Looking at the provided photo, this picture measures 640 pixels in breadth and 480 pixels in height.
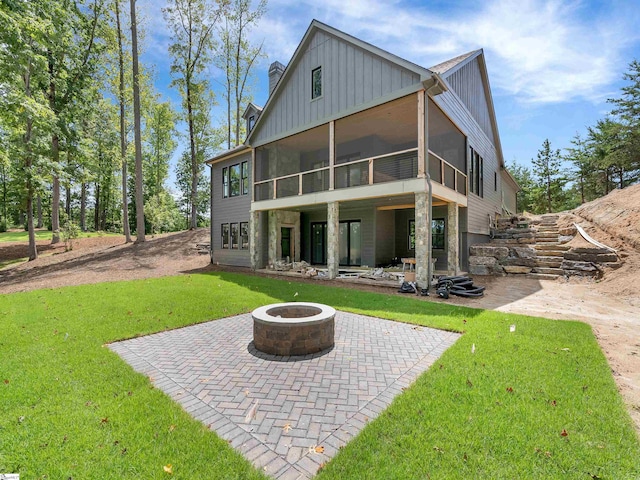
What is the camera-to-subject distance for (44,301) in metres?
8.31

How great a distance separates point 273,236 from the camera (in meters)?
15.1

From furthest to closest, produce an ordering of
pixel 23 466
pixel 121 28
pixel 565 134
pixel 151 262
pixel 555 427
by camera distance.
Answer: pixel 565 134 < pixel 121 28 < pixel 151 262 < pixel 555 427 < pixel 23 466

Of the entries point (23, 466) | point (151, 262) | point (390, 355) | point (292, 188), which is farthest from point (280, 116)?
point (23, 466)

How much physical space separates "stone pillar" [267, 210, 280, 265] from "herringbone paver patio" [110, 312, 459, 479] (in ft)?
29.7

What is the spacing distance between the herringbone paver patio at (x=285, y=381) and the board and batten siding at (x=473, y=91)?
1098cm

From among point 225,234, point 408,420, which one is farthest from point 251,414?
point 225,234

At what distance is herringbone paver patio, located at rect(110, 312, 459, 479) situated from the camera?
2594 millimetres

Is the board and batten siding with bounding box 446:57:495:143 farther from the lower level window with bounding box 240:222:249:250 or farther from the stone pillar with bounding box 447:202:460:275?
the lower level window with bounding box 240:222:249:250

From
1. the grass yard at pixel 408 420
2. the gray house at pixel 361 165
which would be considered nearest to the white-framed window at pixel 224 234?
the gray house at pixel 361 165

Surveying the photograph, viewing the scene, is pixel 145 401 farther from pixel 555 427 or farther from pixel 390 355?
pixel 555 427

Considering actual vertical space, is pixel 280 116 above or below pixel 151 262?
above

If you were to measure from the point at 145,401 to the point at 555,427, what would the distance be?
4.13m

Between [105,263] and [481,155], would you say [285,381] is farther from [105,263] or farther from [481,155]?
[105,263]

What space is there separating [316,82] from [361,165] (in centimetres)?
406
